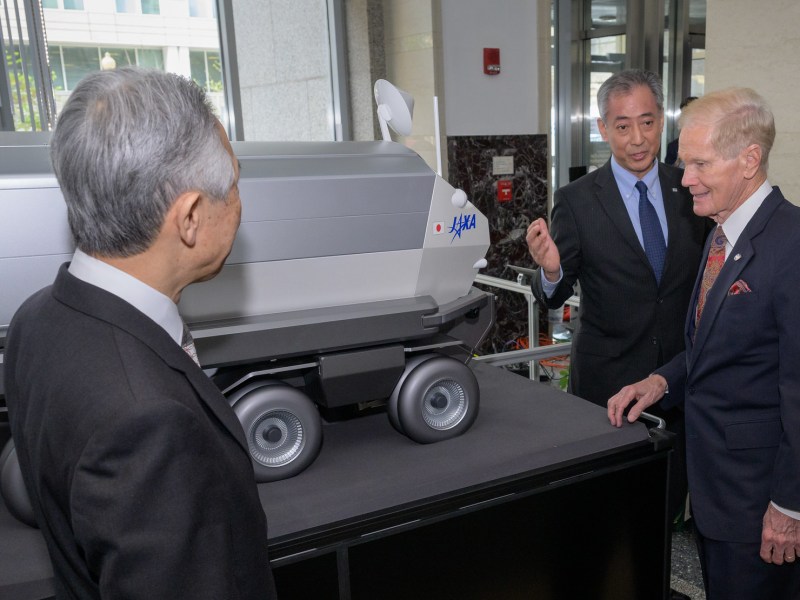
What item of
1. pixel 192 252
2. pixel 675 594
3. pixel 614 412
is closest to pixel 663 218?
pixel 614 412

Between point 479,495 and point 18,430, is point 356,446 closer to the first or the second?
point 479,495

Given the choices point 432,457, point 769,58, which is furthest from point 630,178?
point 769,58

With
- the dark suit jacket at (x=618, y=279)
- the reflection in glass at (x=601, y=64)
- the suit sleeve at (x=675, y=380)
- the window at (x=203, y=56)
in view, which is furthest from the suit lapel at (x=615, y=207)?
the reflection in glass at (x=601, y=64)

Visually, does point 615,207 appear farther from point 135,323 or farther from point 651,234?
point 135,323

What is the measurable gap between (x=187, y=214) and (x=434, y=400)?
86 cm

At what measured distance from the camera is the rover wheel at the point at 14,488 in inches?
46.5

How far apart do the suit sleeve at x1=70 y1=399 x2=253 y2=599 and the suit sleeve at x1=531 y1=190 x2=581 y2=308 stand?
4.94ft

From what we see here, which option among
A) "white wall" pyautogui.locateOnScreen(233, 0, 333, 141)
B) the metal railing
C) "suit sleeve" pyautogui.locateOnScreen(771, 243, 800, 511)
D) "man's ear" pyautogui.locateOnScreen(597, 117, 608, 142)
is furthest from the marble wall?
"suit sleeve" pyautogui.locateOnScreen(771, 243, 800, 511)

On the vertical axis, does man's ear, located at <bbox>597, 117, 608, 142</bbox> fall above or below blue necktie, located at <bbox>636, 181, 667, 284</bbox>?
above

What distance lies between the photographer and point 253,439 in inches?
51.7

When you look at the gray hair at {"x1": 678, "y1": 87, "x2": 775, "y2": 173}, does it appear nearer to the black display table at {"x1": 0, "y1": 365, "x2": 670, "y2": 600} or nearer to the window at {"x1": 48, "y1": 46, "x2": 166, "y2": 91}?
the black display table at {"x1": 0, "y1": 365, "x2": 670, "y2": 600}

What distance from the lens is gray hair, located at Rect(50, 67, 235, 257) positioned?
27.3 inches

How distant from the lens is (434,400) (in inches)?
58.9

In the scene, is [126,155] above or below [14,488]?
above
